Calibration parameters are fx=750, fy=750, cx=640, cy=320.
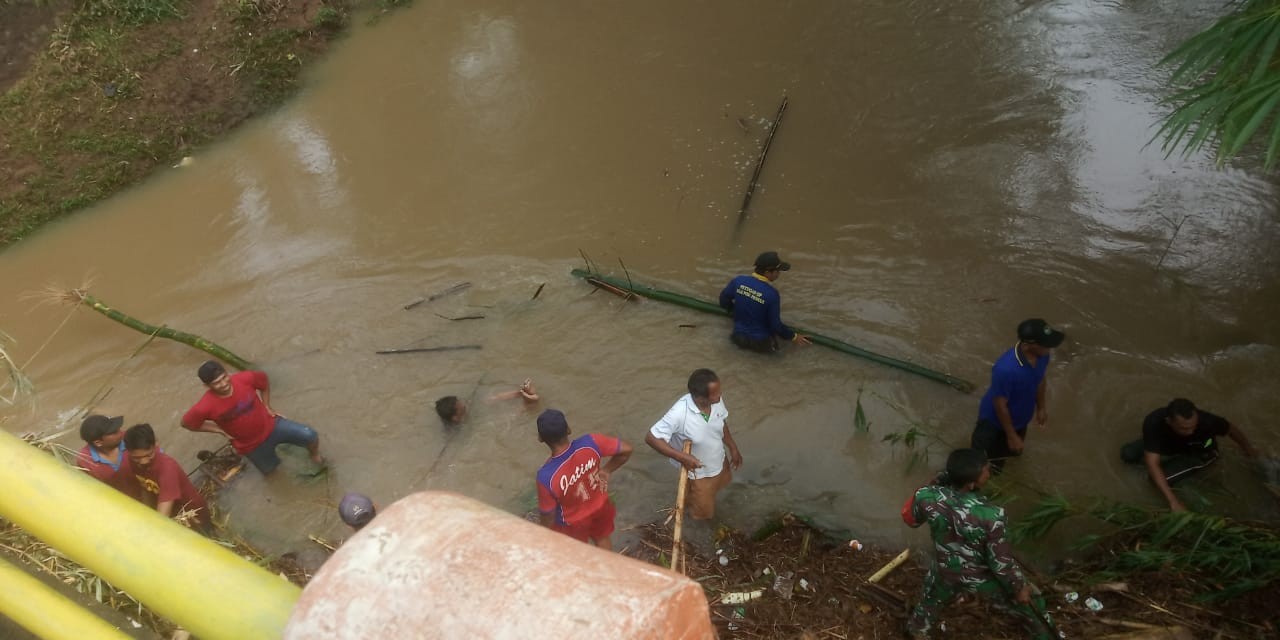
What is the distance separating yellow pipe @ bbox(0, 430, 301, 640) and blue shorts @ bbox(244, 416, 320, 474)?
237 inches

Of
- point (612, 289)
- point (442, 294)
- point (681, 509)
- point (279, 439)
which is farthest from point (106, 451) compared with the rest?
point (612, 289)

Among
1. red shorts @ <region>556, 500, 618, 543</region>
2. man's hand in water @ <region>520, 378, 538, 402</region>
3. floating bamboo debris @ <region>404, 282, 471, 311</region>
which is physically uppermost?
red shorts @ <region>556, 500, 618, 543</region>

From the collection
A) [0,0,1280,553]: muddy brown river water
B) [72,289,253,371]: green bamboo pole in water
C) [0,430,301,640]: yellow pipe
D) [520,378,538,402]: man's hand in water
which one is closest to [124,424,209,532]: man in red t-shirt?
[0,0,1280,553]: muddy brown river water

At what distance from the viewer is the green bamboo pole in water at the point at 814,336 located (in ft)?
22.2

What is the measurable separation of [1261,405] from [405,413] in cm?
760

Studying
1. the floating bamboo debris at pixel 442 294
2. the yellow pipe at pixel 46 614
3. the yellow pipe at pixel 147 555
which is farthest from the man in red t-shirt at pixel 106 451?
the yellow pipe at pixel 147 555

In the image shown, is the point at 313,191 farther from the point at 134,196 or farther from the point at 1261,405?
the point at 1261,405

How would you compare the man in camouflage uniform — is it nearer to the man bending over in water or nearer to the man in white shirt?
the man in white shirt

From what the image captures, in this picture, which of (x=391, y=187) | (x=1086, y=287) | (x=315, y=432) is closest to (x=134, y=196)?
(x=391, y=187)

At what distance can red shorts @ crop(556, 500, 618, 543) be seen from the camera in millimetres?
4864

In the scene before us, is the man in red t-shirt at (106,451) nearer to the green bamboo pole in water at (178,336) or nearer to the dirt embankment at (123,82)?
the green bamboo pole in water at (178,336)

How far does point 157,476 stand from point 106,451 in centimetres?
37

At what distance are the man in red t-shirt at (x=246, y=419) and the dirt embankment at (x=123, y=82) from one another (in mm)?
6335

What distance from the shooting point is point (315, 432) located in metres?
6.82
